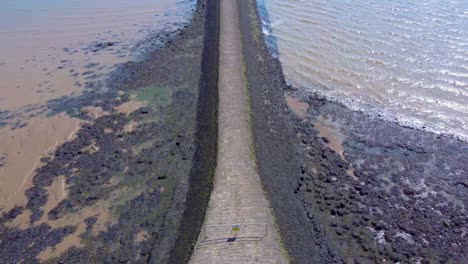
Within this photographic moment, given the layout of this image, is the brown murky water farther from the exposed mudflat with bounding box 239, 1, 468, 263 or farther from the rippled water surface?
the rippled water surface

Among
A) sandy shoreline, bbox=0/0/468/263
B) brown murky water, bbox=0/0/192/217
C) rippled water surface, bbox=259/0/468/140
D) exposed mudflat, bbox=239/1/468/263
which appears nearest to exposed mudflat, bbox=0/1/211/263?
sandy shoreline, bbox=0/0/468/263

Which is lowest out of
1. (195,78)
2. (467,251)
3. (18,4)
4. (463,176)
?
(467,251)

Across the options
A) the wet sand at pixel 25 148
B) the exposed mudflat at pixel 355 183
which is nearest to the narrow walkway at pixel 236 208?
the exposed mudflat at pixel 355 183

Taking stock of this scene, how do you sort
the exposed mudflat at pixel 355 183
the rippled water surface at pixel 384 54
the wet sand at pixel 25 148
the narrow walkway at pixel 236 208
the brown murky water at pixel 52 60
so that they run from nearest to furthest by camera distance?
the narrow walkway at pixel 236 208
the exposed mudflat at pixel 355 183
the wet sand at pixel 25 148
the brown murky water at pixel 52 60
the rippled water surface at pixel 384 54

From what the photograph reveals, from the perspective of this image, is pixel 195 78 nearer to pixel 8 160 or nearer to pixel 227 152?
pixel 227 152

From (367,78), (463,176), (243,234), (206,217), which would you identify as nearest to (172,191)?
(206,217)

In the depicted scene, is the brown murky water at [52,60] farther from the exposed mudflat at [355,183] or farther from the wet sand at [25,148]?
the exposed mudflat at [355,183]

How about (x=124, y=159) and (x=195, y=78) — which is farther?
(x=195, y=78)

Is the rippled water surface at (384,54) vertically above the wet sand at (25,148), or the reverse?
the rippled water surface at (384,54)
